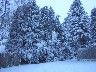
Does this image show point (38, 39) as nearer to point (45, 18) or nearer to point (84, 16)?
point (45, 18)

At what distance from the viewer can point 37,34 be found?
34156 millimetres

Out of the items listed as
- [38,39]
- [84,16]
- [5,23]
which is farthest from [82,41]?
[5,23]

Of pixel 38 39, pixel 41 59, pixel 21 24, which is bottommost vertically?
pixel 41 59

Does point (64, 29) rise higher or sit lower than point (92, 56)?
higher

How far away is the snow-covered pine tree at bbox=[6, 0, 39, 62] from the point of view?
105ft

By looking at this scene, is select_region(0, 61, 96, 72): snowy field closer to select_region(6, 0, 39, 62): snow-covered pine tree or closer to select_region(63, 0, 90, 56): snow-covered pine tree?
select_region(6, 0, 39, 62): snow-covered pine tree

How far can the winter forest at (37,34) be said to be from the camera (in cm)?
2686

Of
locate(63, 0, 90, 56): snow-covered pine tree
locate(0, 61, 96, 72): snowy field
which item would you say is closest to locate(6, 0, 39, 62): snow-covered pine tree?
locate(0, 61, 96, 72): snowy field

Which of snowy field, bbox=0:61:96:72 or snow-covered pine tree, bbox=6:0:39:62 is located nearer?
snowy field, bbox=0:61:96:72

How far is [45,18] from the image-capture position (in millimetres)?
44031

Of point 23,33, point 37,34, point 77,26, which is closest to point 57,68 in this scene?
point 23,33

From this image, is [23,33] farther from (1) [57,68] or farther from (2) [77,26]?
(2) [77,26]

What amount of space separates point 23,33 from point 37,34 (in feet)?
7.21

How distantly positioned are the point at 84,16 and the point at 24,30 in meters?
16.0
